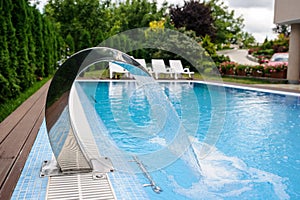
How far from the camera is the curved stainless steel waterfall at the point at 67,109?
108 inches

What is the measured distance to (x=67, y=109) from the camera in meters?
2.80

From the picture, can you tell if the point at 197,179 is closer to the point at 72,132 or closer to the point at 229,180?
the point at 229,180

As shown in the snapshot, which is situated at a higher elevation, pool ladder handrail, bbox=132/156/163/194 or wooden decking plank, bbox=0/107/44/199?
wooden decking plank, bbox=0/107/44/199

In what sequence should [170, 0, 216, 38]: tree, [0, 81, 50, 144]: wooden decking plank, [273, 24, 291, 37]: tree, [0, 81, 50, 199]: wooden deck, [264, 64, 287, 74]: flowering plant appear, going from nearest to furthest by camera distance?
[0, 81, 50, 199]: wooden deck
[0, 81, 50, 144]: wooden decking plank
[264, 64, 287, 74]: flowering plant
[170, 0, 216, 38]: tree
[273, 24, 291, 37]: tree

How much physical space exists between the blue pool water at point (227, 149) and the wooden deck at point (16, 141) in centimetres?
88

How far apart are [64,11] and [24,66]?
1622 cm

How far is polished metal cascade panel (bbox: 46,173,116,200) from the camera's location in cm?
235

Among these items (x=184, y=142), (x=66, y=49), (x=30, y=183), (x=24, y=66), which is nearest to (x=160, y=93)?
(x=184, y=142)

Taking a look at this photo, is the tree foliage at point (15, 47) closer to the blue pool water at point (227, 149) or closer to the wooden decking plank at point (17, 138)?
the wooden decking plank at point (17, 138)

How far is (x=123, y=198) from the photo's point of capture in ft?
7.78

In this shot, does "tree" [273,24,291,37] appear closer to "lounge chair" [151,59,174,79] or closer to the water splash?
"lounge chair" [151,59,174,79]

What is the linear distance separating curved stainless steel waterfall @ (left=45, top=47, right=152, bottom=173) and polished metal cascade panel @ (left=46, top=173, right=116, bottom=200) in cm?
15

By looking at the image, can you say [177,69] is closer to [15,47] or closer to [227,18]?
[15,47]

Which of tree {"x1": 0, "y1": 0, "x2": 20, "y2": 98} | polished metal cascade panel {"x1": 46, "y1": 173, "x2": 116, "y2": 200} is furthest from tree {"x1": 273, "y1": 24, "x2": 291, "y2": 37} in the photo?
polished metal cascade panel {"x1": 46, "y1": 173, "x2": 116, "y2": 200}
